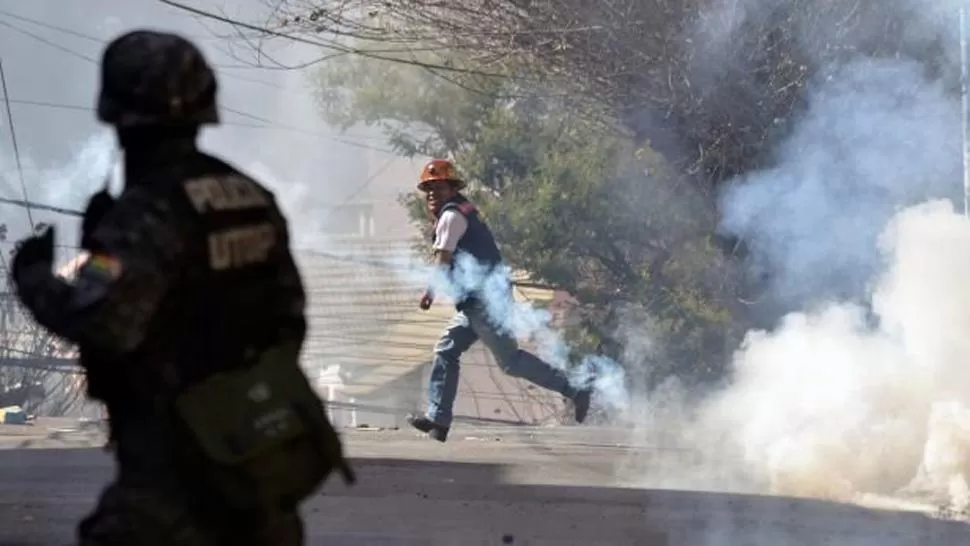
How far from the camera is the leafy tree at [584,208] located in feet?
51.7

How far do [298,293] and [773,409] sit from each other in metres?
5.46

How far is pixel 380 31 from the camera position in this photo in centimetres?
1419

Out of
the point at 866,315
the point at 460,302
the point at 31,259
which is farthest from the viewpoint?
the point at 460,302

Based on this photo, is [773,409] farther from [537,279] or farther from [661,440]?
[537,279]

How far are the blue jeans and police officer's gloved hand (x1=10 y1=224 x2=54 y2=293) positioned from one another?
20.0ft

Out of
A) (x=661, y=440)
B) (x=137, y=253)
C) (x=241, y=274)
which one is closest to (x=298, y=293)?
(x=241, y=274)

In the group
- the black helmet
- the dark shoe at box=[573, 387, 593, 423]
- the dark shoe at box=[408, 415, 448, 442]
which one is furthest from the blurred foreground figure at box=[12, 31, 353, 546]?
the dark shoe at box=[573, 387, 593, 423]

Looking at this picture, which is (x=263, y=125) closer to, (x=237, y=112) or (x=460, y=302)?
(x=237, y=112)

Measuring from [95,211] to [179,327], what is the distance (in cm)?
31

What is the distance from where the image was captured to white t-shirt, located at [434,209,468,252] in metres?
9.21

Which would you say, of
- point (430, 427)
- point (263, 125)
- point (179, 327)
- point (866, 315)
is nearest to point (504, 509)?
point (430, 427)

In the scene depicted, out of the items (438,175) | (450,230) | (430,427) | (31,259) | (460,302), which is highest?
(438,175)

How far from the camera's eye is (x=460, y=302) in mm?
9484

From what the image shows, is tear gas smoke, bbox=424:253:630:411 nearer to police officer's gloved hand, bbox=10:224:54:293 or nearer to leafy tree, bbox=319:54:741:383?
leafy tree, bbox=319:54:741:383
